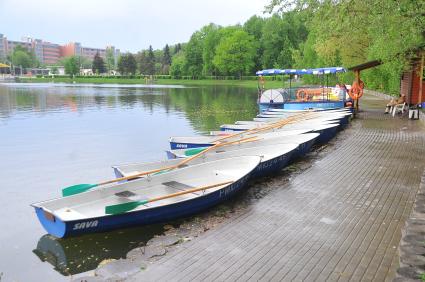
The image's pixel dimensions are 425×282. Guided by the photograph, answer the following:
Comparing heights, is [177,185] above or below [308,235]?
above

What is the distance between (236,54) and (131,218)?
270 ft

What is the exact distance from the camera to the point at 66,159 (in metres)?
16.6

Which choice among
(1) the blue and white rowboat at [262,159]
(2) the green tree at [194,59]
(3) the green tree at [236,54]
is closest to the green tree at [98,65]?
(2) the green tree at [194,59]

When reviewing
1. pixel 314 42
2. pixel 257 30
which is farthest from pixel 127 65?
pixel 314 42

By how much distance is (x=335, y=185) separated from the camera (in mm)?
9820

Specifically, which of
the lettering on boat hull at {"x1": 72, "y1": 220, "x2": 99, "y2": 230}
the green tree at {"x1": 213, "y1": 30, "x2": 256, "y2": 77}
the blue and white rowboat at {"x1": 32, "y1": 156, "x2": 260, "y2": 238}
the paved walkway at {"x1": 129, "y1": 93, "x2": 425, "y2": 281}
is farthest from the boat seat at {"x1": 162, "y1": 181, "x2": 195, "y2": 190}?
the green tree at {"x1": 213, "y1": 30, "x2": 256, "y2": 77}

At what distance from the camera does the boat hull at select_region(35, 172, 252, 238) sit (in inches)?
292

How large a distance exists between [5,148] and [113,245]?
47.1 ft

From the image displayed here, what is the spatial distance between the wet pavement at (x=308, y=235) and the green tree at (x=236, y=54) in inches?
3070

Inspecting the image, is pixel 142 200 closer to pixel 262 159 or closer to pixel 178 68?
pixel 262 159

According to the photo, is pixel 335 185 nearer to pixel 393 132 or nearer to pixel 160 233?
Answer: pixel 160 233

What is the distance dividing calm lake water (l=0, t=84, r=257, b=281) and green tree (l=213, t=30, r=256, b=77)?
53829mm

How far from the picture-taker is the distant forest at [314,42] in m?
12.0

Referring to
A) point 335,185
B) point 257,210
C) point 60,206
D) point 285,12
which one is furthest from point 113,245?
point 285,12
